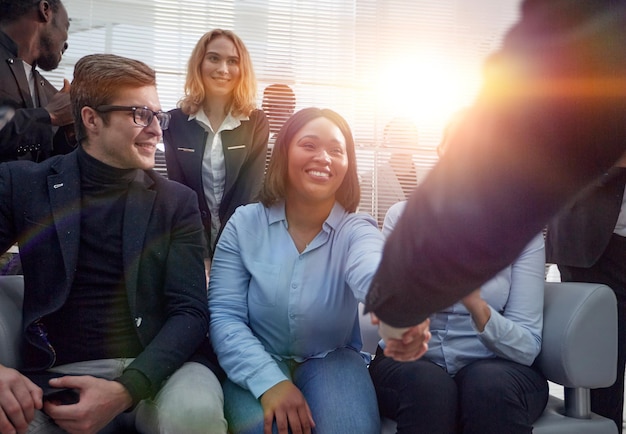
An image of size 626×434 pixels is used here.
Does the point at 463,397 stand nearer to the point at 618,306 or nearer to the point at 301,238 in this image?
the point at 301,238

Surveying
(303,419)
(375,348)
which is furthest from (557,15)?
(375,348)

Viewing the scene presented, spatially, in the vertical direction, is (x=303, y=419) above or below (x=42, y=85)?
below

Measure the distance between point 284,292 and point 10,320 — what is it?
797 millimetres

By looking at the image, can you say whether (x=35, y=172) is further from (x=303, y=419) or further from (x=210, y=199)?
(x=303, y=419)

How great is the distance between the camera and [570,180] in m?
0.63

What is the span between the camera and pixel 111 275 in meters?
1.90

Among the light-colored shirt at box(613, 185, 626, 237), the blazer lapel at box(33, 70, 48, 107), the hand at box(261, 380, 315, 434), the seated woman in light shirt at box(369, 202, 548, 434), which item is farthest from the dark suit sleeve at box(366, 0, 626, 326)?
the blazer lapel at box(33, 70, 48, 107)

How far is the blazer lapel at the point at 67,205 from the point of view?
1.85 m

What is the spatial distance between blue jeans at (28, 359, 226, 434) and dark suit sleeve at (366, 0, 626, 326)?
114 centimetres

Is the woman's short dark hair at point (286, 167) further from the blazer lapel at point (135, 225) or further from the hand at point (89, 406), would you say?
the hand at point (89, 406)

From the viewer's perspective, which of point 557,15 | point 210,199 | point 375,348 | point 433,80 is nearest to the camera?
point 557,15

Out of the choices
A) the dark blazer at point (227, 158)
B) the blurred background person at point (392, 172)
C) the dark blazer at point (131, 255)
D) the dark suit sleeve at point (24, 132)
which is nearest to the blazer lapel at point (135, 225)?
the dark blazer at point (131, 255)

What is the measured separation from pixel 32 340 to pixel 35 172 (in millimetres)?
517

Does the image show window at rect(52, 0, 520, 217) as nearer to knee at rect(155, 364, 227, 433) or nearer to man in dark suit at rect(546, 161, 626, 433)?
man in dark suit at rect(546, 161, 626, 433)
